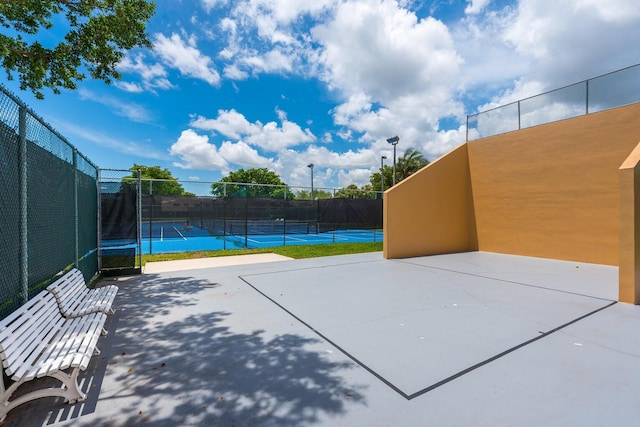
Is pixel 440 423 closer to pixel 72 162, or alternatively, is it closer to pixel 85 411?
pixel 85 411

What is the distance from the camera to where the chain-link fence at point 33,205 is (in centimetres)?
258

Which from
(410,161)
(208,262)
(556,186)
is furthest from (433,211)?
(410,161)

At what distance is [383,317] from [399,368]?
1430mm

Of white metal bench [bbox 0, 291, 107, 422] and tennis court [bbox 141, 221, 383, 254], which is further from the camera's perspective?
tennis court [bbox 141, 221, 383, 254]

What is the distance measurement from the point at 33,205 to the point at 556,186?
39.8 ft

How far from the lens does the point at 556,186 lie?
913 centimetres

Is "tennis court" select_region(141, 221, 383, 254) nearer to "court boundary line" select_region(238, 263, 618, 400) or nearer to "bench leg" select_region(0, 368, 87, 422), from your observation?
"court boundary line" select_region(238, 263, 618, 400)

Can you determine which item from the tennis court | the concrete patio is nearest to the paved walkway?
the tennis court

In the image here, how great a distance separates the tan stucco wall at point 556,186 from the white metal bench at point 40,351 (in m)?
11.5

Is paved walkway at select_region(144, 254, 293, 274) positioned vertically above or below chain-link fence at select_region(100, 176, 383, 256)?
below

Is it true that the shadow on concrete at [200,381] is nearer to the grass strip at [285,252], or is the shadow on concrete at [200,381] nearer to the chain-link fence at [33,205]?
the chain-link fence at [33,205]

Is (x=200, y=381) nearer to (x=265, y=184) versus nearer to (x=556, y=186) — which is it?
(x=556, y=186)

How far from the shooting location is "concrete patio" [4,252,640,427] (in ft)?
7.39

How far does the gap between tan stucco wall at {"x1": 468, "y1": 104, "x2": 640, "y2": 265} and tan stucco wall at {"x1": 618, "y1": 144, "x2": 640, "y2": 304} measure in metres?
3.93
